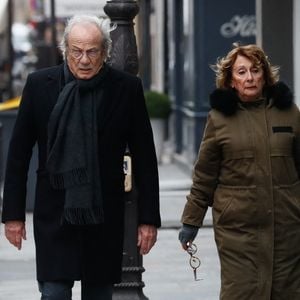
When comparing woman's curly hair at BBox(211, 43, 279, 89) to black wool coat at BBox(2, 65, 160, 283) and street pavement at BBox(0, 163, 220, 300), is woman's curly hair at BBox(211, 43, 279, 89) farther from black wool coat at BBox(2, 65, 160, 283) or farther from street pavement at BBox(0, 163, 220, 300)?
street pavement at BBox(0, 163, 220, 300)

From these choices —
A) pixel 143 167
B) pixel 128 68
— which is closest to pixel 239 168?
pixel 143 167

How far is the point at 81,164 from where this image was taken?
5.85 metres

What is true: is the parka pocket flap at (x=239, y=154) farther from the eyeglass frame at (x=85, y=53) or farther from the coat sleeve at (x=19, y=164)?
the coat sleeve at (x=19, y=164)

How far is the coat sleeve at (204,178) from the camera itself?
6293 millimetres

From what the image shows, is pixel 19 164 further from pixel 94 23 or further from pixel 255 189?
pixel 255 189

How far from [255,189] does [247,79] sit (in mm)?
547

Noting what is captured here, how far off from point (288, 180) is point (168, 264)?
432 cm

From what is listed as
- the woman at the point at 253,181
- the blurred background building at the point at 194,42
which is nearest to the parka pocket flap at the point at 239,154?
the woman at the point at 253,181

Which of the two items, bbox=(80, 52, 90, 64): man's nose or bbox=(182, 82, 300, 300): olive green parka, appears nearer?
bbox=(80, 52, 90, 64): man's nose

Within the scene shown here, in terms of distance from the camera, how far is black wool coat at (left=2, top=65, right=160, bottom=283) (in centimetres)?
595

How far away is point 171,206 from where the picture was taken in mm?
14297

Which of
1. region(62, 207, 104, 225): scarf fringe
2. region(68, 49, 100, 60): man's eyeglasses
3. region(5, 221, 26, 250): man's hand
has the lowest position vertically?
region(5, 221, 26, 250): man's hand

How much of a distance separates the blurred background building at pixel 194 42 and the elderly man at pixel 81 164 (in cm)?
630

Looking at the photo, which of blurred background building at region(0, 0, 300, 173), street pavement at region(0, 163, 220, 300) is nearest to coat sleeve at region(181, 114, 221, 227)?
street pavement at region(0, 163, 220, 300)
